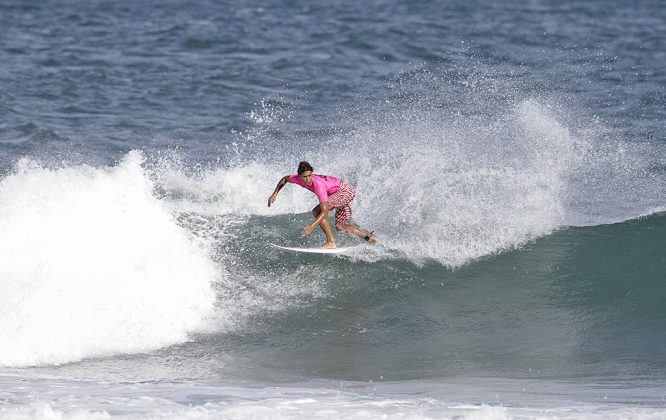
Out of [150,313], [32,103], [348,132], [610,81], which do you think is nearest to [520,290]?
[150,313]

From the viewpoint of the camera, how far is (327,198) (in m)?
11.9

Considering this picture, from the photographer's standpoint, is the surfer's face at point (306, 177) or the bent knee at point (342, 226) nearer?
the surfer's face at point (306, 177)

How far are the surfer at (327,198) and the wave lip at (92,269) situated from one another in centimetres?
145

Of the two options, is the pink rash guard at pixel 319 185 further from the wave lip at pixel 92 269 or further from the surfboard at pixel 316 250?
the wave lip at pixel 92 269

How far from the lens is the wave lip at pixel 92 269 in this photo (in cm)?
1043

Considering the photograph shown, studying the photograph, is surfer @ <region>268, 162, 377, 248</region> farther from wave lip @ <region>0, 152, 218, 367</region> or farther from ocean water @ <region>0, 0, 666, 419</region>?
wave lip @ <region>0, 152, 218, 367</region>

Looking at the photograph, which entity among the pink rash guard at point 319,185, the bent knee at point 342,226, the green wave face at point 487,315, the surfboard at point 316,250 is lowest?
the green wave face at point 487,315

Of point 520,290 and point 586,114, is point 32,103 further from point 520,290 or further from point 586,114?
point 520,290

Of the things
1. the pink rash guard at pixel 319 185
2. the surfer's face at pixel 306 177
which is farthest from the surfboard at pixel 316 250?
the surfer's face at pixel 306 177

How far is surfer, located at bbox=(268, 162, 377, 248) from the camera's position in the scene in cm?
1154

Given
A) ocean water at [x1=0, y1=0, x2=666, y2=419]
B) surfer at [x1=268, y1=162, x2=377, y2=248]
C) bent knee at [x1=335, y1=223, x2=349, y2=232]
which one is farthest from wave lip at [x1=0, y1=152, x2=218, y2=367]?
bent knee at [x1=335, y1=223, x2=349, y2=232]

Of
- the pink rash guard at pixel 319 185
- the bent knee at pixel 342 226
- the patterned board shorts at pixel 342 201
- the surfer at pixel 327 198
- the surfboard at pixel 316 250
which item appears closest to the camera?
the surfer at pixel 327 198

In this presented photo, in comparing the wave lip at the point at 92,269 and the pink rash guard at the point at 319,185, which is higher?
the pink rash guard at the point at 319,185

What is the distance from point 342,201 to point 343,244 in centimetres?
77
